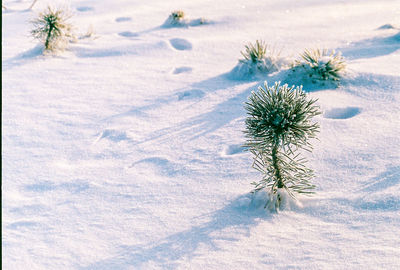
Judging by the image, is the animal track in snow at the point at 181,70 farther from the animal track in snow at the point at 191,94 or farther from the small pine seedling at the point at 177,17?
the small pine seedling at the point at 177,17

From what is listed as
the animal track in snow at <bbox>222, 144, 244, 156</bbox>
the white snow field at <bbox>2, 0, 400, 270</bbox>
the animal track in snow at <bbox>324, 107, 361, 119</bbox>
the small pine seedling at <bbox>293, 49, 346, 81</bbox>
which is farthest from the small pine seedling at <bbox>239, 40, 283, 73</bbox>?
the animal track in snow at <bbox>222, 144, 244, 156</bbox>

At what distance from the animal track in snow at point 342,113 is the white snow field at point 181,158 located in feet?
0.04

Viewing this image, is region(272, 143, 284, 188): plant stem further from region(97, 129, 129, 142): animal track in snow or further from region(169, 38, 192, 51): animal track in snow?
region(169, 38, 192, 51): animal track in snow

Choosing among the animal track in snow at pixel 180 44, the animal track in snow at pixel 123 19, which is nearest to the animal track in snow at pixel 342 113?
the animal track in snow at pixel 180 44

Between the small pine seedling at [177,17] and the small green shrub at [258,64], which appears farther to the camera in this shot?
the small pine seedling at [177,17]

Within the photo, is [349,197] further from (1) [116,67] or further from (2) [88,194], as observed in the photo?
(1) [116,67]

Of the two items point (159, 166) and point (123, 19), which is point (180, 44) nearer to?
point (123, 19)

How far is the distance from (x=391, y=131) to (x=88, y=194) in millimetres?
2067

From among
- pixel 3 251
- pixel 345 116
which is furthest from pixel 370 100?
pixel 3 251

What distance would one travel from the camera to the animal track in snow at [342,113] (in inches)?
129

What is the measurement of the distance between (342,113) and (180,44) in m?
2.57

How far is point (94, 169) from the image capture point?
290 cm

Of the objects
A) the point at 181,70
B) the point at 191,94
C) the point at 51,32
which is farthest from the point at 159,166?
Result: the point at 51,32

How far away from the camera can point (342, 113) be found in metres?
3.31
